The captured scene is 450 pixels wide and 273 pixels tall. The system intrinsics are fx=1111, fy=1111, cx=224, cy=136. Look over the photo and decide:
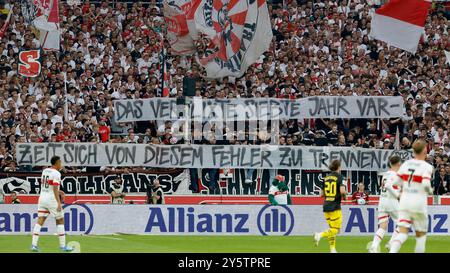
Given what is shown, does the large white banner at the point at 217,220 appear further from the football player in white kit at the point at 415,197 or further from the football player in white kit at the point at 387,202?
the football player in white kit at the point at 415,197

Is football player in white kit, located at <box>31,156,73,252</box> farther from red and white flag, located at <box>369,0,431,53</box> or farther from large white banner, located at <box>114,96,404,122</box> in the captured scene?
red and white flag, located at <box>369,0,431,53</box>

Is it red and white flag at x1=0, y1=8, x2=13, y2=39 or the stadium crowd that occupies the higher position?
red and white flag at x1=0, y1=8, x2=13, y2=39

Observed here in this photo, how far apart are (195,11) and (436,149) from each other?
8.82 metres


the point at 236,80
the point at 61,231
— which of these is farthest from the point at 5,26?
the point at 61,231

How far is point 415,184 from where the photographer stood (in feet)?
61.6

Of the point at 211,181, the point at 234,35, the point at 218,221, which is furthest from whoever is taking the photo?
the point at 234,35

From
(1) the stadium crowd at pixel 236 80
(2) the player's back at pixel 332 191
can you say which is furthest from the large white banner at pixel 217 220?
(2) the player's back at pixel 332 191

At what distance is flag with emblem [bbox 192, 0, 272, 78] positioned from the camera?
3528 cm

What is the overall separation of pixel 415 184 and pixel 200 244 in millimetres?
9154

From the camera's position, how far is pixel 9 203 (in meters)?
30.4

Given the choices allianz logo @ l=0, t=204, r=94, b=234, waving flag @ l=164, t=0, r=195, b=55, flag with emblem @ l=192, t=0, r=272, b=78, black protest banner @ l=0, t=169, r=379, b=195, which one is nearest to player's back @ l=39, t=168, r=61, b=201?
allianz logo @ l=0, t=204, r=94, b=234

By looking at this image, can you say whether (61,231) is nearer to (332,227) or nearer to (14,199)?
(332,227)

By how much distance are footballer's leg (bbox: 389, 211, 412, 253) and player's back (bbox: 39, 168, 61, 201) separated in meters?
8.56
